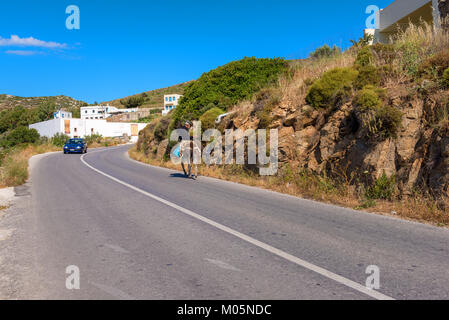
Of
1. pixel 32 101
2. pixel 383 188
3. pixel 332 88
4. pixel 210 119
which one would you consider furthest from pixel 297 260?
pixel 32 101

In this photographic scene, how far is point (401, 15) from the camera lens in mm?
20938

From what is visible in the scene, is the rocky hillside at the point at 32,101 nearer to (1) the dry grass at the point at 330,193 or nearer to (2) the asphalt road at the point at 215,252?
(1) the dry grass at the point at 330,193

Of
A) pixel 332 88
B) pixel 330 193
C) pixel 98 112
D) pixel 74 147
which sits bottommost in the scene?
pixel 330 193

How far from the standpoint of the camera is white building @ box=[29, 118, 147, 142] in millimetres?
64125

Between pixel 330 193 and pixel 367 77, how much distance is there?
4.04 metres

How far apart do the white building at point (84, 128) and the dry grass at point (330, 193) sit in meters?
56.7

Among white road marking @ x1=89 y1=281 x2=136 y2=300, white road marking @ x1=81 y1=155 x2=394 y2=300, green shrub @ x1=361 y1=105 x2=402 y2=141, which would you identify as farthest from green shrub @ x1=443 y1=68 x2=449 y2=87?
white road marking @ x1=89 y1=281 x2=136 y2=300

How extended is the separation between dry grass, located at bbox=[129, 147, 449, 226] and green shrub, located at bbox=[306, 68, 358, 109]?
8.38 ft

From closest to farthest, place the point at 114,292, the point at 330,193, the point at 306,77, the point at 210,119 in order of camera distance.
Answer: the point at 114,292 → the point at 330,193 → the point at 306,77 → the point at 210,119

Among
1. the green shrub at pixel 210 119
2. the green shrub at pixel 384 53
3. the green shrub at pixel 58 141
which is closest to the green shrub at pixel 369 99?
the green shrub at pixel 384 53

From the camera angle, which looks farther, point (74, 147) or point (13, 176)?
point (74, 147)

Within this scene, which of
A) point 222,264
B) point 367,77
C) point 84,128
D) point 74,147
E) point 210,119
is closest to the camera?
point 222,264

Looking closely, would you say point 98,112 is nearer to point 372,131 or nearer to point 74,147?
point 74,147
